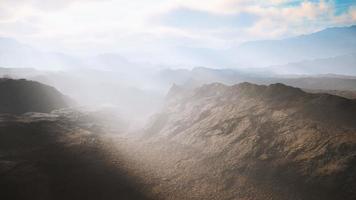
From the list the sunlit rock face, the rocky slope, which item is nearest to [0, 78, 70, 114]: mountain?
the rocky slope

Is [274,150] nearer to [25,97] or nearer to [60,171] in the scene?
[60,171]

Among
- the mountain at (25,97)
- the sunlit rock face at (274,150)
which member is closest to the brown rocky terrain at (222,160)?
the sunlit rock face at (274,150)

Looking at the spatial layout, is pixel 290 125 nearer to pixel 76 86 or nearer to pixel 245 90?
pixel 245 90

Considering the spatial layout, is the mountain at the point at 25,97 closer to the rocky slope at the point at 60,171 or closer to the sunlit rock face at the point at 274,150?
the rocky slope at the point at 60,171

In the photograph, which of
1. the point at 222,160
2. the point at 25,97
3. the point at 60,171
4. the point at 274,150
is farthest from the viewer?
the point at 25,97

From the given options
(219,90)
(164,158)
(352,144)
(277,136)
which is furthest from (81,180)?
(219,90)

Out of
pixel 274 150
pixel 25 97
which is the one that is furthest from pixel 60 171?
pixel 25 97

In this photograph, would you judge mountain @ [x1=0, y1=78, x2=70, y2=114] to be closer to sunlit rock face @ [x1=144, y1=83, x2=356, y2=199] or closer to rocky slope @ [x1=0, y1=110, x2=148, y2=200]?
rocky slope @ [x1=0, y1=110, x2=148, y2=200]
